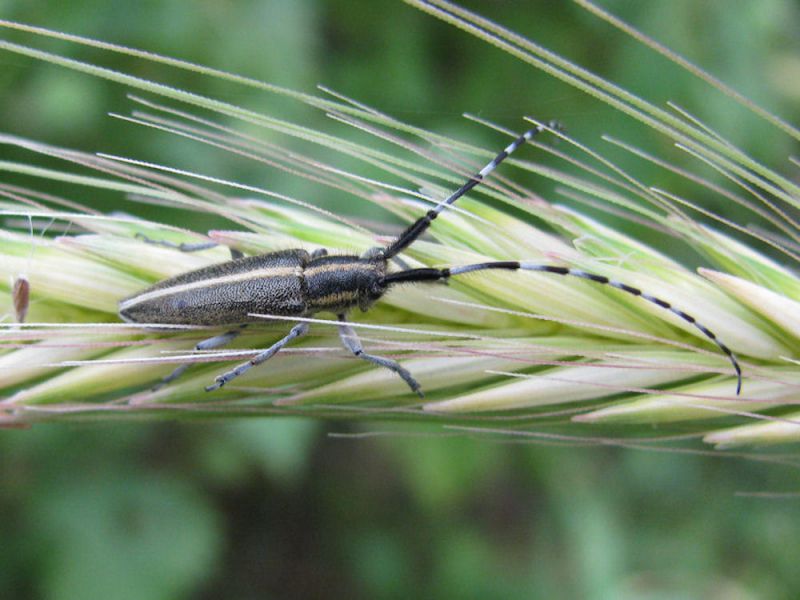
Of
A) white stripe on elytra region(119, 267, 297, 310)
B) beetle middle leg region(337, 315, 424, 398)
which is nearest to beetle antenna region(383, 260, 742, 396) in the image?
beetle middle leg region(337, 315, 424, 398)

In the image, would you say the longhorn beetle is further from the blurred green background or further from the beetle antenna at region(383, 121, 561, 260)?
the blurred green background

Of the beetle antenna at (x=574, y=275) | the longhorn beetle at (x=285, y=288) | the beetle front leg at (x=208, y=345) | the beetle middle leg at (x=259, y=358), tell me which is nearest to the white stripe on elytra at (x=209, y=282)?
the longhorn beetle at (x=285, y=288)

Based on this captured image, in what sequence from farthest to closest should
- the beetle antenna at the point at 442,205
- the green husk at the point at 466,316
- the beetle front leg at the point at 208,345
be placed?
the beetle front leg at the point at 208,345 → the beetle antenna at the point at 442,205 → the green husk at the point at 466,316

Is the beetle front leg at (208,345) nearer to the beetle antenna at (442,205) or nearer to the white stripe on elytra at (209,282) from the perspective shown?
the white stripe on elytra at (209,282)

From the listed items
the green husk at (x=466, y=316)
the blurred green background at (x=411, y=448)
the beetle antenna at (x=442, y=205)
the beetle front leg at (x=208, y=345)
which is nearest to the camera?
the green husk at (x=466, y=316)

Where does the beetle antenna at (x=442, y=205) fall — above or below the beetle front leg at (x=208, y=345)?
above

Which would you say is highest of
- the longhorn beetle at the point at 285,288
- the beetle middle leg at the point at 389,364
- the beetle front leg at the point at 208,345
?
the longhorn beetle at the point at 285,288

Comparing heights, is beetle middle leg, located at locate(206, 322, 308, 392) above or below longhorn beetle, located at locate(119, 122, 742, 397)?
below

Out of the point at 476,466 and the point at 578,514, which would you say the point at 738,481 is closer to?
the point at 578,514
